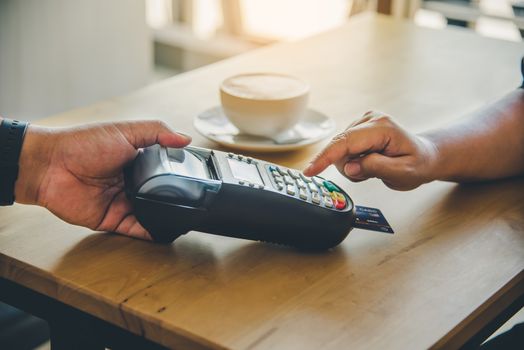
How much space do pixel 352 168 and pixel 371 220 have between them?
71 millimetres

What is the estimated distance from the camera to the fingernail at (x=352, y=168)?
36.5 inches

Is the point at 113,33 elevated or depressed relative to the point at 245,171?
depressed

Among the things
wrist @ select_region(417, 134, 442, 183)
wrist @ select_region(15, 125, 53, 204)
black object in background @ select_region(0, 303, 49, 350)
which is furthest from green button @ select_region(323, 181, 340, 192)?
black object in background @ select_region(0, 303, 49, 350)

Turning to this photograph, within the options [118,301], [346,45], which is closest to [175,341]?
[118,301]

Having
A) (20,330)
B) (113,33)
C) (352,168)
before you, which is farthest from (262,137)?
(113,33)

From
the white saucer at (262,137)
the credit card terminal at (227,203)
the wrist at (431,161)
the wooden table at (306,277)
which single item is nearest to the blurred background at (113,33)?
the white saucer at (262,137)

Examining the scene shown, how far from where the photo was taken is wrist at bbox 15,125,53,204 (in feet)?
2.78

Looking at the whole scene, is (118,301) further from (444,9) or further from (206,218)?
(444,9)

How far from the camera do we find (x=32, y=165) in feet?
2.79

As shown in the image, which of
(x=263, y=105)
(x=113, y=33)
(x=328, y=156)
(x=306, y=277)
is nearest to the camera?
(x=306, y=277)

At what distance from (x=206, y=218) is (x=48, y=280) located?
172mm

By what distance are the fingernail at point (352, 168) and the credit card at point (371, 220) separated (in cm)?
4

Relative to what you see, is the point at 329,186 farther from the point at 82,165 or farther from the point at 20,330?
the point at 20,330

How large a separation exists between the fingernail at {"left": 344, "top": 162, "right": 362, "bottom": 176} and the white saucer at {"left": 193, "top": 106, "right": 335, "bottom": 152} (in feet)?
0.59
